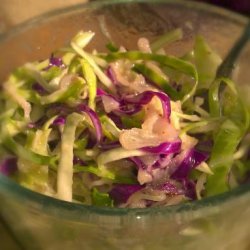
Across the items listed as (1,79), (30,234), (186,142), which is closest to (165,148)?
(186,142)

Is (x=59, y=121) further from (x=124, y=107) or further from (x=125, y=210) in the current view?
(x=125, y=210)

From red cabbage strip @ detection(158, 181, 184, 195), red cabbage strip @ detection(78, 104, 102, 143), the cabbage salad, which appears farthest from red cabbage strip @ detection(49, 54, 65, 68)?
red cabbage strip @ detection(158, 181, 184, 195)

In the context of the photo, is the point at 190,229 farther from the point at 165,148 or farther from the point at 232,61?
the point at 232,61

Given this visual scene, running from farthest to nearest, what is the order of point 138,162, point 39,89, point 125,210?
point 39,89 → point 138,162 → point 125,210

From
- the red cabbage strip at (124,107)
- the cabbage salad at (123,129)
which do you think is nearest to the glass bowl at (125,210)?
the cabbage salad at (123,129)

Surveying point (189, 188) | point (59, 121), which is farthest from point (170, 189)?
point (59, 121)

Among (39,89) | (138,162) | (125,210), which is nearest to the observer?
(125,210)
